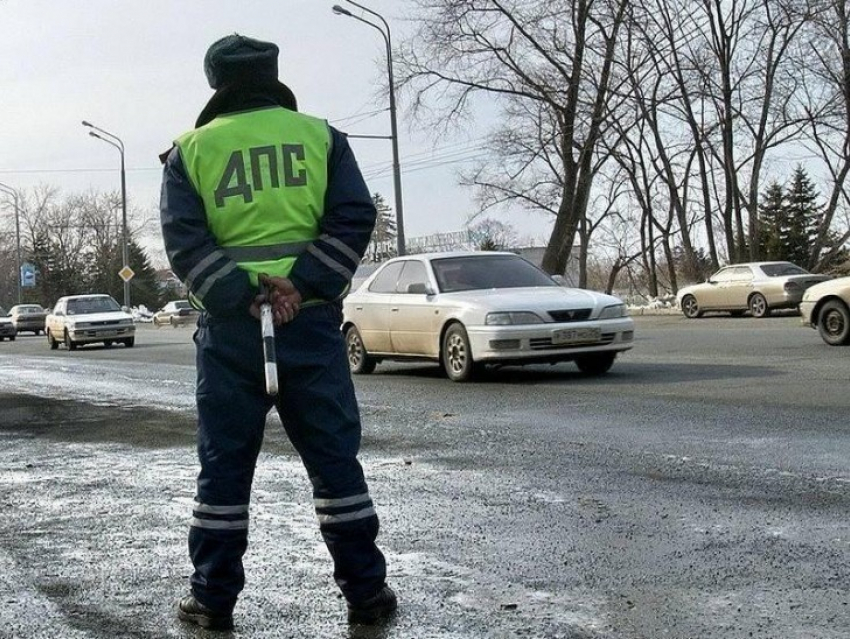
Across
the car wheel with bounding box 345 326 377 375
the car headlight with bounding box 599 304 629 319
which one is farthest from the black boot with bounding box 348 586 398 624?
the car wheel with bounding box 345 326 377 375

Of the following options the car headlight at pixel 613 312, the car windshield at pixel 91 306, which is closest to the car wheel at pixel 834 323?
the car headlight at pixel 613 312

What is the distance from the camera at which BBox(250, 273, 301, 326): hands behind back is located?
3.74 metres

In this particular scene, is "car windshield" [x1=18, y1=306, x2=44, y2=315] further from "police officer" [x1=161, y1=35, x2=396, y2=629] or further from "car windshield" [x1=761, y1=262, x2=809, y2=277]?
"police officer" [x1=161, y1=35, x2=396, y2=629]

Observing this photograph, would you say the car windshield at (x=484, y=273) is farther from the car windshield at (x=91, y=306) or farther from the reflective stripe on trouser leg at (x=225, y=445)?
the car windshield at (x=91, y=306)

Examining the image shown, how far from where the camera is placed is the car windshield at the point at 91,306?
108ft

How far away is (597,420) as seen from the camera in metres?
9.20

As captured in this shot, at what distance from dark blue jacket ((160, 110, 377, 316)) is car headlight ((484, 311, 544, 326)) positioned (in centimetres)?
903

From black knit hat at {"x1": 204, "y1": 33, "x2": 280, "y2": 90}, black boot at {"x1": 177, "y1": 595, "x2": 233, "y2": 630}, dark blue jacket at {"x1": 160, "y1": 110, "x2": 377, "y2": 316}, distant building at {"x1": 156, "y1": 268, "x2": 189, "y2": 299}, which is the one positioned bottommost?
black boot at {"x1": 177, "y1": 595, "x2": 233, "y2": 630}

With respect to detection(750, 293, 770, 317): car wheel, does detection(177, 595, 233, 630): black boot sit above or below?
below

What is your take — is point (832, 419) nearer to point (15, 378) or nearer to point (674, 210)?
point (15, 378)

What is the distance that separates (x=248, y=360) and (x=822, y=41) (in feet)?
134

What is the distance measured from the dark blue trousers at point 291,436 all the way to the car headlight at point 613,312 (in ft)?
31.6

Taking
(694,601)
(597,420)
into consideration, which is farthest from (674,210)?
(694,601)

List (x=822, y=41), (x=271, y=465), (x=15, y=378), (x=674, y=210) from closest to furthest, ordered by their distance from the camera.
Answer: (x=271, y=465), (x=15, y=378), (x=822, y=41), (x=674, y=210)
